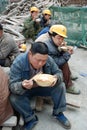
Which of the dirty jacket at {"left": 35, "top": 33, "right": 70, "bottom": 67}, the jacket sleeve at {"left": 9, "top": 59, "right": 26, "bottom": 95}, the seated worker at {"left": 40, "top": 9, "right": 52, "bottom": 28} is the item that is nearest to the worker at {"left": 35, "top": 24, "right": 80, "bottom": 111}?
the dirty jacket at {"left": 35, "top": 33, "right": 70, "bottom": 67}

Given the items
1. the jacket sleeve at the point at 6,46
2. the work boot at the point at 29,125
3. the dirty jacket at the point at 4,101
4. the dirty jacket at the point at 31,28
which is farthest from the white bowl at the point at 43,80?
the dirty jacket at the point at 31,28

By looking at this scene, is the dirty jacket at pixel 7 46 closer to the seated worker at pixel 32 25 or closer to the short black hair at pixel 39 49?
the short black hair at pixel 39 49

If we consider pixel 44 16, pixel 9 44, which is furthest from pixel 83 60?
pixel 9 44

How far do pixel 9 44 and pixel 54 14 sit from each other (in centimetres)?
465

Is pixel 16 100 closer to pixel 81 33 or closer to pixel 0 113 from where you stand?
pixel 0 113

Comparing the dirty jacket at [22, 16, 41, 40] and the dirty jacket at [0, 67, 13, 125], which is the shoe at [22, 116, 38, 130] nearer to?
the dirty jacket at [0, 67, 13, 125]

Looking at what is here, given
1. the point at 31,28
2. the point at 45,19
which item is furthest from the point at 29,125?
the point at 31,28

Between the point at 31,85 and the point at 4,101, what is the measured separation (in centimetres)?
44

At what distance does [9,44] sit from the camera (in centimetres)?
463

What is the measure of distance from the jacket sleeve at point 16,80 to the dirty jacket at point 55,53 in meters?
0.96

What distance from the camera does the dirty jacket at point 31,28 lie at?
8053 millimetres

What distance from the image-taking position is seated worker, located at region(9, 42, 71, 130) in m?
3.27

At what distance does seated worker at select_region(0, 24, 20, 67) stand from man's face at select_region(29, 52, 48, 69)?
1.33 metres

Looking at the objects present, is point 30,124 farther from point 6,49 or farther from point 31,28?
point 31,28
